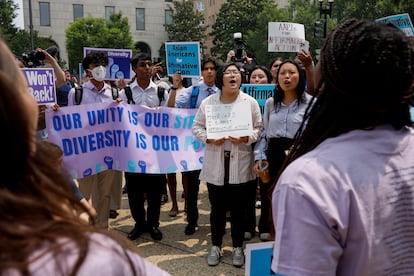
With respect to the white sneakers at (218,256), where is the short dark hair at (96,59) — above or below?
above

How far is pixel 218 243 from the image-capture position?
4039mm

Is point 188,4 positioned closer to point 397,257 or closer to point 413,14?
point 413,14

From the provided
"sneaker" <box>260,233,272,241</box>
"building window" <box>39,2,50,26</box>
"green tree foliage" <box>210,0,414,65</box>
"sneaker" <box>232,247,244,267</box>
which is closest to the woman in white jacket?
"sneaker" <box>232,247,244,267</box>

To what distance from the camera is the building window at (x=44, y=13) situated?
54594 mm

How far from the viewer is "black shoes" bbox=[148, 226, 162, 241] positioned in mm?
4539

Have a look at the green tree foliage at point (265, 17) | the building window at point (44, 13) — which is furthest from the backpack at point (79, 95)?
the building window at point (44, 13)

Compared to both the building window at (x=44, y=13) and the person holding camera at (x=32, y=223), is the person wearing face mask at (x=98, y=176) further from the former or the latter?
the building window at (x=44, y=13)

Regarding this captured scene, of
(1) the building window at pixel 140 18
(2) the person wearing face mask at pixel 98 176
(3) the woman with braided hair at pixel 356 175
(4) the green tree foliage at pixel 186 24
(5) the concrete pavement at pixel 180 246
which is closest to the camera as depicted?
(3) the woman with braided hair at pixel 356 175

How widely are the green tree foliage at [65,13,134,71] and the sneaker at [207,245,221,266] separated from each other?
44.2 meters

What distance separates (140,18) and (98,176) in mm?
57203

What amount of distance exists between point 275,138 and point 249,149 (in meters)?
0.26

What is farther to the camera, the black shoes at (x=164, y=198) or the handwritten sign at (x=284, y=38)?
the handwritten sign at (x=284, y=38)

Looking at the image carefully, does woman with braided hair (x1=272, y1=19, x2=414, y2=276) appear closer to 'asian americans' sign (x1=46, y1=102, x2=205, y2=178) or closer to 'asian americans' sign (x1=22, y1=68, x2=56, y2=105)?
'asian americans' sign (x1=46, y1=102, x2=205, y2=178)

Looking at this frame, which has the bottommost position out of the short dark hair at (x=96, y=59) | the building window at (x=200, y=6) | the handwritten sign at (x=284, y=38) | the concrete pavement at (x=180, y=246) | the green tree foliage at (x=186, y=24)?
the concrete pavement at (x=180, y=246)
